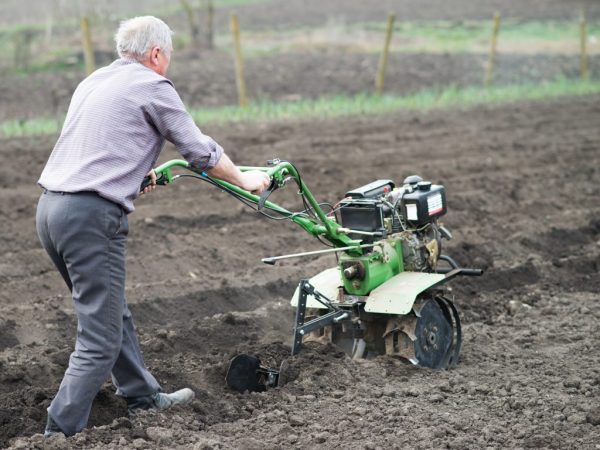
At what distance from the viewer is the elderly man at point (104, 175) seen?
489 centimetres

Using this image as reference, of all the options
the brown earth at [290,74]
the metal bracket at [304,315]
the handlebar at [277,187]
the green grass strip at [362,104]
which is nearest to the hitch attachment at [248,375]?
the metal bracket at [304,315]

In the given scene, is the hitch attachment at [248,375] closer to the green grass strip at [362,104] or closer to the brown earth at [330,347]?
the brown earth at [330,347]

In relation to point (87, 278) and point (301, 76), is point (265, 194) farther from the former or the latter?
point (301, 76)

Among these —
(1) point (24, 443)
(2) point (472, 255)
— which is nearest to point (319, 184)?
(2) point (472, 255)

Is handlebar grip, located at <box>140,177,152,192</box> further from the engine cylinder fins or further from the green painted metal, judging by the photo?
the engine cylinder fins

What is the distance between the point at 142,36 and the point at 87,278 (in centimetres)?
124

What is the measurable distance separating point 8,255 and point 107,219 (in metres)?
4.15

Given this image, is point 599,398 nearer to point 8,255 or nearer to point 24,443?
point 24,443

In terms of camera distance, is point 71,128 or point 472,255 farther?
point 472,255

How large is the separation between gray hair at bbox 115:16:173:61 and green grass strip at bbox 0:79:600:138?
932 centimetres

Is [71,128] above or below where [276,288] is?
above

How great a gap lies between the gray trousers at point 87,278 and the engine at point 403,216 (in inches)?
69.1

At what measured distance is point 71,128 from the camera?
Answer: 197 inches

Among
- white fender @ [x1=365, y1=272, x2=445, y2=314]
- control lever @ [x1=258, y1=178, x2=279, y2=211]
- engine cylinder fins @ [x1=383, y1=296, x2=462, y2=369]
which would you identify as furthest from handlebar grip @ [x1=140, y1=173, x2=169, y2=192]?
engine cylinder fins @ [x1=383, y1=296, x2=462, y2=369]
